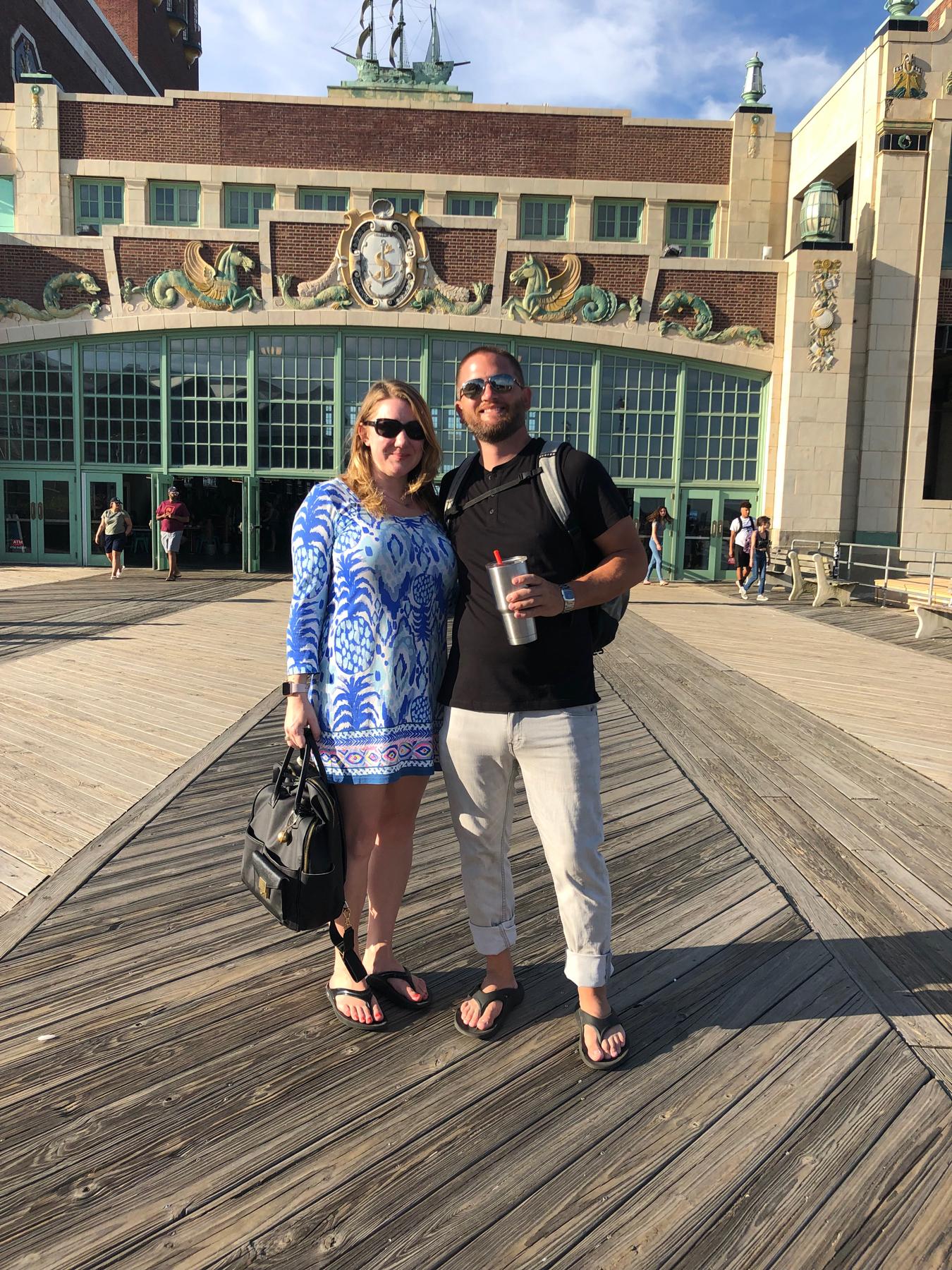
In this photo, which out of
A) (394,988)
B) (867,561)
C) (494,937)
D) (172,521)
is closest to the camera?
(494,937)

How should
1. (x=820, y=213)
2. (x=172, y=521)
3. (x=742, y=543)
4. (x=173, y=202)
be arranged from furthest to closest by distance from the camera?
(x=173, y=202), (x=820, y=213), (x=172, y=521), (x=742, y=543)

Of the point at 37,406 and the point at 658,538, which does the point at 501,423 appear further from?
the point at 37,406

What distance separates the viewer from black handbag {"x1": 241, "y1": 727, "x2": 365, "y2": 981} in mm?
2549

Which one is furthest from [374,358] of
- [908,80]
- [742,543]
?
[908,80]

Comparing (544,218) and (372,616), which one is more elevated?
(544,218)

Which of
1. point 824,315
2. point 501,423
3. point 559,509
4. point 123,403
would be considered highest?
point 824,315

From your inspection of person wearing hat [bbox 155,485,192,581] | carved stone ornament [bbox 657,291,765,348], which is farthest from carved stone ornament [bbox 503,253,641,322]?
person wearing hat [bbox 155,485,192,581]

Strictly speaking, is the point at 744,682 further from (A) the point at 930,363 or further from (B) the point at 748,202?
(B) the point at 748,202

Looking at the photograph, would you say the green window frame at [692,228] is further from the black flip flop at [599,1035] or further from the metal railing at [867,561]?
the black flip flop at [599,1035]

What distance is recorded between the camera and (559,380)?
67.6 feet

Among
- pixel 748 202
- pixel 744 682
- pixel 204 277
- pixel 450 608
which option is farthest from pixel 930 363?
pixel 450 608

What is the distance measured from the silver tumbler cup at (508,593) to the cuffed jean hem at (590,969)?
965 millimetres

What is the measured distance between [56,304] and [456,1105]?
2153 cm

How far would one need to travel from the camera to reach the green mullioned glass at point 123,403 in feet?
67.2
